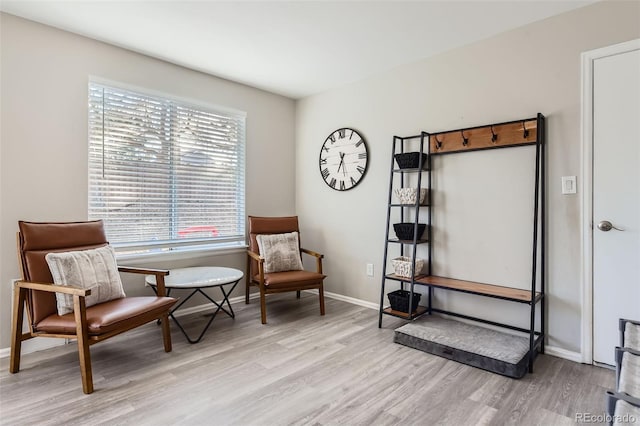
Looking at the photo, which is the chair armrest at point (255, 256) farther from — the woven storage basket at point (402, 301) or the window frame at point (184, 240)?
the woven storage basket at point (402, 301)

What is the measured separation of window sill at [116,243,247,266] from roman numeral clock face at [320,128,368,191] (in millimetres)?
1277

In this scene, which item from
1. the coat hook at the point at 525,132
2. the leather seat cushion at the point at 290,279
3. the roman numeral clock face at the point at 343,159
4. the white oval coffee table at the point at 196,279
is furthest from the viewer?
the roman numeral clock face at the point at 343,159

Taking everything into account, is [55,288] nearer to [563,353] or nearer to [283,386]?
[283,386]

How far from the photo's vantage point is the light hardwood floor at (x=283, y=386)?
1774 mm

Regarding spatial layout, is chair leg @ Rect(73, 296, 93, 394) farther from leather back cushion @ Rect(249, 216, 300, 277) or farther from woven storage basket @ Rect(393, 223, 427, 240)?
woven storage basket @ Rect(393, 223, 427, 240)

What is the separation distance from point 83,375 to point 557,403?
8.64ft

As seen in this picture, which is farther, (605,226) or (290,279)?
(290,279)

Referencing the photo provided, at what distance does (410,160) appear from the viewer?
3035mm

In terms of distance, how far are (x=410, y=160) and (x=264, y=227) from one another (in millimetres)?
1661

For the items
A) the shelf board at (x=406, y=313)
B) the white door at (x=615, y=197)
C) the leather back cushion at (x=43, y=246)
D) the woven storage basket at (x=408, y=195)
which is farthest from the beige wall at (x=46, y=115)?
the white door at (x=615, y=197)

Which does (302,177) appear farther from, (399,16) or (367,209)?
(399,16)

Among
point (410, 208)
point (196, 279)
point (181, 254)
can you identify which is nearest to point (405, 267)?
point (410, 208)

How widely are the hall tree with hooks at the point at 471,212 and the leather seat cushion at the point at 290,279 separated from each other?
691 mm

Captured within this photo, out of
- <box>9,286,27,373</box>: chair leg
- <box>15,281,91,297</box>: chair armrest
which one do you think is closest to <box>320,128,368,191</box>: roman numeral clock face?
<box>15,281,91,297</box>: chair armrest
